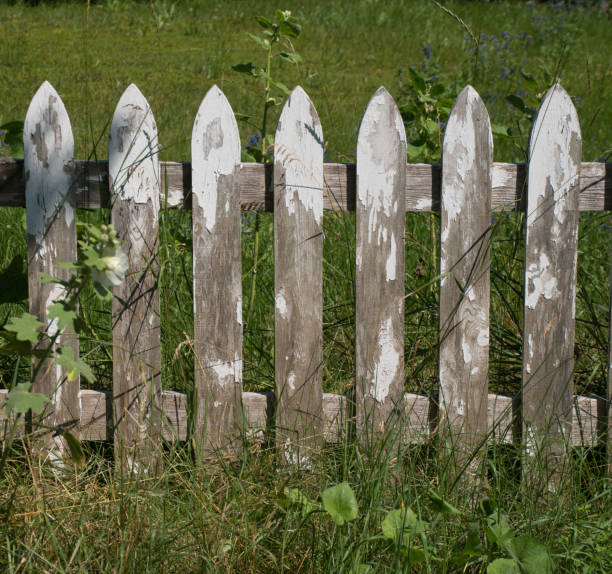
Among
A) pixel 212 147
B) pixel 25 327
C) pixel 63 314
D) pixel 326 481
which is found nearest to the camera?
pixel 63 314

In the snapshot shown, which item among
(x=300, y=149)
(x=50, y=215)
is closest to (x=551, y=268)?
(x=300, y=149)

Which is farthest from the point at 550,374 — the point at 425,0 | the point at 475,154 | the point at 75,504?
the point at 425,0

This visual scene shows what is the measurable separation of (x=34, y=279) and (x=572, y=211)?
5.21 feet

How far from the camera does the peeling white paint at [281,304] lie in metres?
2.15

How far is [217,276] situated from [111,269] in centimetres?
76

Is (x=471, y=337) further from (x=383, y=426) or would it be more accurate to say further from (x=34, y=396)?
(x=34, y=396)

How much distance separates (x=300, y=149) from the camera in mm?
2088

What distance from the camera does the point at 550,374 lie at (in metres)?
2.24

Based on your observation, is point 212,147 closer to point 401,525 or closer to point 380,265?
point 380,265

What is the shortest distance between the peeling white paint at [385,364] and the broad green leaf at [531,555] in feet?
2.32

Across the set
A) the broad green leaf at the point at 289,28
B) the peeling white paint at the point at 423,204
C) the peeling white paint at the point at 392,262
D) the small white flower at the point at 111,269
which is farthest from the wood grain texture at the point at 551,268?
the small white flower at the point at 111,269

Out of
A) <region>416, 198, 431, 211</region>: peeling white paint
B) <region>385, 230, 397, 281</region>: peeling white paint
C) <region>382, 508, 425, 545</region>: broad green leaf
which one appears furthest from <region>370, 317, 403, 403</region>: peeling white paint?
<region>382, 508, 425, 545</region>: broad green leaf

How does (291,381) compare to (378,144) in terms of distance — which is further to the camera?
(291,381)

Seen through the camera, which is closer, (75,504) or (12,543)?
(12,543)
